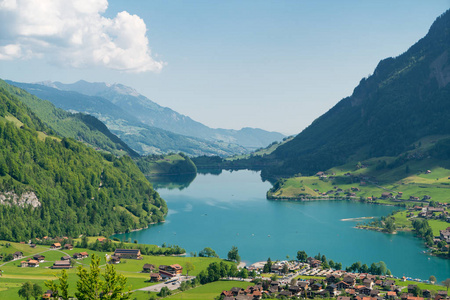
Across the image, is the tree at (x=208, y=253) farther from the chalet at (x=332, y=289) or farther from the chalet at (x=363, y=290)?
the chalet at (x=363, y=290)

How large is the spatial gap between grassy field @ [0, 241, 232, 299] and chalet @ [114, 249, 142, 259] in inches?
85.1

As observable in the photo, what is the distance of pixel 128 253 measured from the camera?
456 feet

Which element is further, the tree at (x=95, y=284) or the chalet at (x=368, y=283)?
the chalet at (x=368, y=283)

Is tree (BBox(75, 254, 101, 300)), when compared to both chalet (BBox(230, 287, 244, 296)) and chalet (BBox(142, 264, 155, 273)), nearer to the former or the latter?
chalet (BBox(230, 287, 244, 296))

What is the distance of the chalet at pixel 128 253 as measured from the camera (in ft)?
452

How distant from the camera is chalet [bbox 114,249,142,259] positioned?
13784 cm

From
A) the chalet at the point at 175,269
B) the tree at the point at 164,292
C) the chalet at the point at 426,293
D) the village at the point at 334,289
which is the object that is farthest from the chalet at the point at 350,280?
the tree at the point at 164,292

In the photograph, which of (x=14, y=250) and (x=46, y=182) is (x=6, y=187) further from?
(x=14, y=250)

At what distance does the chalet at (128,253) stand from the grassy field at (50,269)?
2.16 metres

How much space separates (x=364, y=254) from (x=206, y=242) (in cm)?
5102

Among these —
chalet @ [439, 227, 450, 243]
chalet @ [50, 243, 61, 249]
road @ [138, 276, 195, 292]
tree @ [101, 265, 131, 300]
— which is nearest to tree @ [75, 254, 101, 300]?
tree @ [101, 265, 131, 300]

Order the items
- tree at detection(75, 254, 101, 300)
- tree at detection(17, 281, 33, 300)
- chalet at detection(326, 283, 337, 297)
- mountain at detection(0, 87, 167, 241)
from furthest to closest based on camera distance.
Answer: mountain at detection(0, 87, 167, 241) < chalet at detection(326, 283, 337, 297) < tree at detection(17, 281, 33, 300) < tree at detection(75, 254, 101, 300)

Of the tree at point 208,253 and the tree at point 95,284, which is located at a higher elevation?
the tree at point 95,284

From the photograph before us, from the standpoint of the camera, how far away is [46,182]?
189 meters
